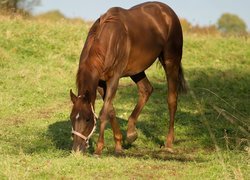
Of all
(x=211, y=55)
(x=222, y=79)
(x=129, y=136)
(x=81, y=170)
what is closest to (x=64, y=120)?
(x=129, y=136)

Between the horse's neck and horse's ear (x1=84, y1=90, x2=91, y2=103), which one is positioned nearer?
horse's ear (x1=84, y1=90, x2=91, y2=103)

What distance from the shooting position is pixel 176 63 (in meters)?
10.4

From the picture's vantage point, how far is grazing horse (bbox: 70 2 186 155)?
7.72 m

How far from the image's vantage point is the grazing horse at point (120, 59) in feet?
25.3

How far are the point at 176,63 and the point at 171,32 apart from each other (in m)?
0.61

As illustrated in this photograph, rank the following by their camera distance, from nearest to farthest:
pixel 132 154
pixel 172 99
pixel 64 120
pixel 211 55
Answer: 1. pixel 132 154
2. pixel 172 99
3. pixel 64 120
4. pixel 211 55

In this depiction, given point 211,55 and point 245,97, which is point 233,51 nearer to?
point 211,55

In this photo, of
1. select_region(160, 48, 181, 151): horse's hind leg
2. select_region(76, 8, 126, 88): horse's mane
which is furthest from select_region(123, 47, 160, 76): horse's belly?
select_region(76, 8, 126, 88): horse's mane

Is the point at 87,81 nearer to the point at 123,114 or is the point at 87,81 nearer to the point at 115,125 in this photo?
the point at 115,125

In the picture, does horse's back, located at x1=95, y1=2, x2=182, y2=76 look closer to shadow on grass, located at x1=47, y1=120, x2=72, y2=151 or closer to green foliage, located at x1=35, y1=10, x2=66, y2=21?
shadow on grass, located at x1=47, y1=120, x2=72, y2=151

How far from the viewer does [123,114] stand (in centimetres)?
1229

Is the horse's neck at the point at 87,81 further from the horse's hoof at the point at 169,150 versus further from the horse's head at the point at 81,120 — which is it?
the horse's hoof at the point at 169,150

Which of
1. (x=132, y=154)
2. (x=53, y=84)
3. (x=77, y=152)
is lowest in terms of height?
(x=53, y=84)

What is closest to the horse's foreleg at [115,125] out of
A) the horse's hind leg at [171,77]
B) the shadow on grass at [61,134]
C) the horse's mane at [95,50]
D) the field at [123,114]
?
the field at [123,114]
